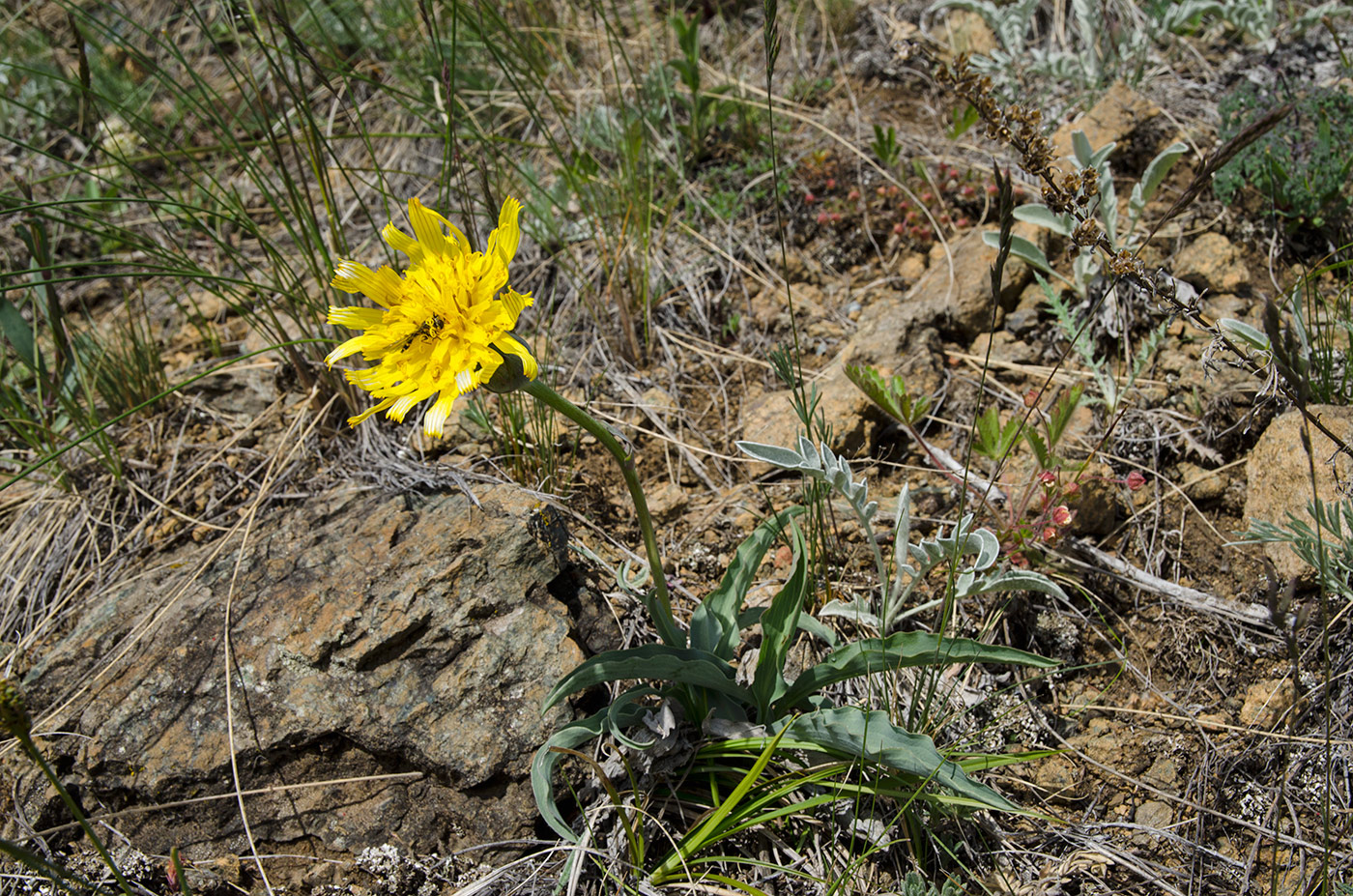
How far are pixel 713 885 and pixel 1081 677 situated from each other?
115cm

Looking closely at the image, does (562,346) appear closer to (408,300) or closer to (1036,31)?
(408,300)

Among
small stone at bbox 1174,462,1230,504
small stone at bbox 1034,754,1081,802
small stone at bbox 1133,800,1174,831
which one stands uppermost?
small stone at bbox 1174,462,1230,504

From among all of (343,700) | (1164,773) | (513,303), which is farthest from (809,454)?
(343,700)

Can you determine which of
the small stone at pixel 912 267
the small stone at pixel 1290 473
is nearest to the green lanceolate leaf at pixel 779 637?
the small stone at pixel 1290 473

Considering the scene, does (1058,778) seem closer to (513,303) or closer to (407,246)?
(513,303)

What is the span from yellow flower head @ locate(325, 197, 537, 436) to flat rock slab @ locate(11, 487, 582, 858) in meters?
0.63

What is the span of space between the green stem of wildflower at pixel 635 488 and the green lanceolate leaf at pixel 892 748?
36cm

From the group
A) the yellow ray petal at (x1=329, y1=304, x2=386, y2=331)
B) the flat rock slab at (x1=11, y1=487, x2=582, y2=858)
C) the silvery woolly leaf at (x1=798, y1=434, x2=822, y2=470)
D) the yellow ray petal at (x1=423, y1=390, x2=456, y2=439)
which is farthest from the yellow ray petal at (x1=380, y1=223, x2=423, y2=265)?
the silvery woolly leaf at (x1=798, y1=434, x2=822, y2=470)

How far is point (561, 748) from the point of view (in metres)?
1.76

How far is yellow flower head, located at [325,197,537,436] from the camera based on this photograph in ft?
5.21

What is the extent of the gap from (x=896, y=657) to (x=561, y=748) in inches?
30.5

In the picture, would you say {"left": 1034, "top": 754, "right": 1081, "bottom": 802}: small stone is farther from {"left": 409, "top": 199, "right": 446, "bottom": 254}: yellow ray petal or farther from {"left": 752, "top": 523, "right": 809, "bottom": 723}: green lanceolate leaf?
{"left": 409, "top": 199, "right": 446, "bottom": 254}: yellow ray petal

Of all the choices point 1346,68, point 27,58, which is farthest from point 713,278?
point 27,58

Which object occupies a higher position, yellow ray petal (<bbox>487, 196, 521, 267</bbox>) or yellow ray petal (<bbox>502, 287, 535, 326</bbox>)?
yellow ray petal (<bbox>487, 196, 521, 267</bbox>)
